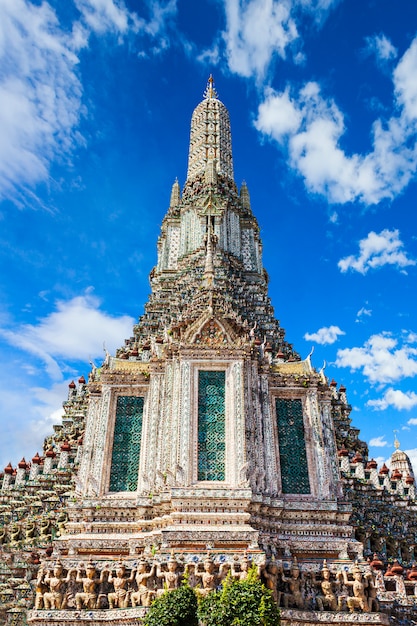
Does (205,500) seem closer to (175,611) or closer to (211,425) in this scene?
(211,425)

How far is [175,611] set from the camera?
44.0 feet

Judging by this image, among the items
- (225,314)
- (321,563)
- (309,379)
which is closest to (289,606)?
(321,563)

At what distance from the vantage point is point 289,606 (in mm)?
17609

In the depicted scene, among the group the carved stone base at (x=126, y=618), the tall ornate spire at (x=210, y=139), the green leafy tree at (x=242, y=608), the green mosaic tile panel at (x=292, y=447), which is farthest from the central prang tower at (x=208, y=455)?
the tall ornate spire at (x=210, y=139)

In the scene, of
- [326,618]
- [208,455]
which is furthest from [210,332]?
[326,618]

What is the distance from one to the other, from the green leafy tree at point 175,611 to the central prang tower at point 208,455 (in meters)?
4.48

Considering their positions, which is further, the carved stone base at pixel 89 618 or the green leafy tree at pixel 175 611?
the carved stone base at pixel 89 618

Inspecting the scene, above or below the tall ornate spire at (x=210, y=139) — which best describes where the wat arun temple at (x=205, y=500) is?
below

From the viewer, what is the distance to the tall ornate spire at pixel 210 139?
156 ft

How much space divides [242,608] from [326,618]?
5.94 meters

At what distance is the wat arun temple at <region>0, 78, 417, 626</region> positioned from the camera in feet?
58.6

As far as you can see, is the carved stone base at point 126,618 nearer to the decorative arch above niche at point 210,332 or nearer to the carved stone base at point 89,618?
the carved stone base at point 89,618

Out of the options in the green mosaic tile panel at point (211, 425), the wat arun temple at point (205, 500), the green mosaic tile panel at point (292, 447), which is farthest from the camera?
the green mosaic tile panel at point (292, 447)

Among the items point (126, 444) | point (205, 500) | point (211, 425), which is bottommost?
point (205, 500)
